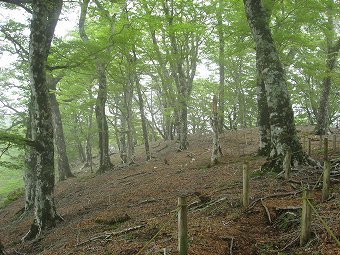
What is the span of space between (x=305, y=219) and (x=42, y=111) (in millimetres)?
7718

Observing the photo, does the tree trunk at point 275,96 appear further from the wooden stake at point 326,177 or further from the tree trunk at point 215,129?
the tree trunk at point 215,129

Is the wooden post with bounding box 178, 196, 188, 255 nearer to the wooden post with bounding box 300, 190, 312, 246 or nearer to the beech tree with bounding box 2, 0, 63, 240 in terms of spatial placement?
the wooden post with bounding box 300, 190, 312, 246

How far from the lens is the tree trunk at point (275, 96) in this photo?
8.53 m

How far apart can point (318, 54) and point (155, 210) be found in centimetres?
1915

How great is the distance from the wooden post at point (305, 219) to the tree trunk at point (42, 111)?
7440 millimetres

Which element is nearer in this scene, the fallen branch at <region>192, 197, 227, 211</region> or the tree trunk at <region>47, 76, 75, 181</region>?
the fallen branch at <region>192, 197, 227, 211</region>

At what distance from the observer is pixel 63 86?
820 inches

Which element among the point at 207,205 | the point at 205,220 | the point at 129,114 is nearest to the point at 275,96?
the point at 207,205

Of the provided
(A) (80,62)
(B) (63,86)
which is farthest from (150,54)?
(A) (80,62)

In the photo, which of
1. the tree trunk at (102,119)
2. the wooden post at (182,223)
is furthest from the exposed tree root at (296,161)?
the tree trunk at (102,119)

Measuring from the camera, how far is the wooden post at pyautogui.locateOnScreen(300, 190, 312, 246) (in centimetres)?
415

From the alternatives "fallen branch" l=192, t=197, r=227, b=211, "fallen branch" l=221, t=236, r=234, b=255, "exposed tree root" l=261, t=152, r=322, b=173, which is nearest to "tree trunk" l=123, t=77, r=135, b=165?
"exposed tree root" l=261, t=152, r=322, b=173

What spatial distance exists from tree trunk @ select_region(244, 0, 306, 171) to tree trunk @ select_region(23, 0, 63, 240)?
20.6 ft

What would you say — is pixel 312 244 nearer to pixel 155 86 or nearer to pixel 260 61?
pixel 260 61
